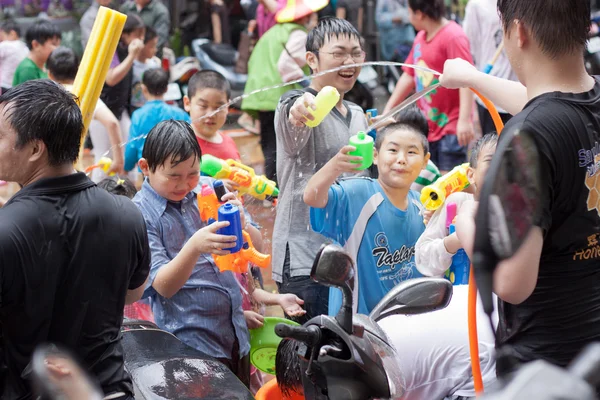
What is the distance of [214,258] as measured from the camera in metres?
3.00

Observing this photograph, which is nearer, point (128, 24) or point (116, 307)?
point (116, 307)

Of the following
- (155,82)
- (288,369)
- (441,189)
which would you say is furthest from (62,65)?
(288,369)

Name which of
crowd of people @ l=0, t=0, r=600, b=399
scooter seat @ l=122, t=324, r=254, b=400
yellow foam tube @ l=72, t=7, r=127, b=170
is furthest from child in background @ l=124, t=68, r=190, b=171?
scooter seat @ l=122, t=324, r=254, b=400

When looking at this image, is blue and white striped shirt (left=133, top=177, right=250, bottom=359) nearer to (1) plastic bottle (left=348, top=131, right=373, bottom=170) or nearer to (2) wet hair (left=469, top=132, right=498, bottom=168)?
(1) plastic bottle (left=348, top=131, right=373, bottom=170)

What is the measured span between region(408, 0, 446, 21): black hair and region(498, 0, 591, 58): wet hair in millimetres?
3726

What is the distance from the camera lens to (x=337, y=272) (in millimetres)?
1853

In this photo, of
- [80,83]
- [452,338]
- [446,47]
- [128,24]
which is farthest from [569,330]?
[128,24]

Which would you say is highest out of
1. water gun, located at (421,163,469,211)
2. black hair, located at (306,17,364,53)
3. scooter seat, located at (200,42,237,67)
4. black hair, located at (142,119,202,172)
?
black hair, located at (306,17,364,53)

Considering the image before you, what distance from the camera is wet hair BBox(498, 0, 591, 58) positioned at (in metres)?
1.95

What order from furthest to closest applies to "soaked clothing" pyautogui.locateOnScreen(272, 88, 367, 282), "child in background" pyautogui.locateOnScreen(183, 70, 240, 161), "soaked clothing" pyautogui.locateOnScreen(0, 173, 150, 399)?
"child in background" pyautogui.locateOnScreen(183, 70, 240, 161) → "soaked clothing" pyautogui.locateOnScreen(272, 88, 367, 282) → "soaked clothing" pyautogui.locateOnScreen(0, 173, 150, 399)

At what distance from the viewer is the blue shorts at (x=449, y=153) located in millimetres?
5625

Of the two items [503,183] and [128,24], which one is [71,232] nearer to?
[503,183]

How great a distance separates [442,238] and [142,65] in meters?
4.77

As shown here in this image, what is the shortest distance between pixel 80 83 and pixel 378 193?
1.28m
